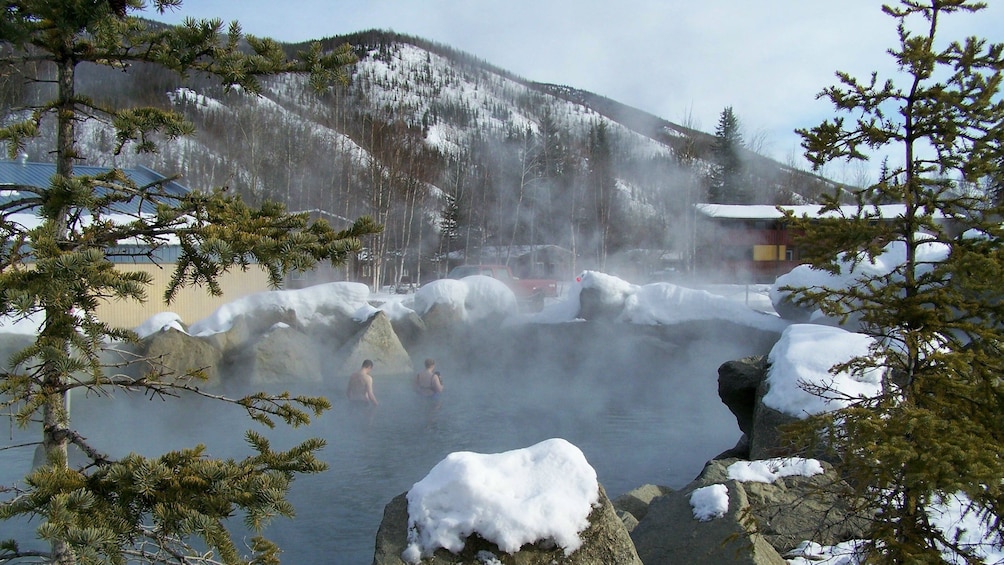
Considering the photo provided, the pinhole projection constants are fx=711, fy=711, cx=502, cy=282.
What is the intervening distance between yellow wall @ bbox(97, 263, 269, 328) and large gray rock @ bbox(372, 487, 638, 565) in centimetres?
889

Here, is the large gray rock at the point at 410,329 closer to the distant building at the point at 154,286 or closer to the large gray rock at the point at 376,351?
the large gray rock at the point at 376,351

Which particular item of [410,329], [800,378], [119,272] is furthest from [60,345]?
[410,329]

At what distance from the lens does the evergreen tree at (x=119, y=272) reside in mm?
1764

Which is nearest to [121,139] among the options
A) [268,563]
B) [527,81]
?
[268,563]

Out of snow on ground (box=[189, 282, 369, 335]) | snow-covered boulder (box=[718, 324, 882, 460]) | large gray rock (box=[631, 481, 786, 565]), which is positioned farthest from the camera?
snow on ground (box=[189, 282, 369, 335])

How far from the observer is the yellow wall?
40.8ft

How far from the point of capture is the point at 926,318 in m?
2.81

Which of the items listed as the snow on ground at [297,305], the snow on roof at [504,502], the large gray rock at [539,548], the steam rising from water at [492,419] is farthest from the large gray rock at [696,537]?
the snow on ground at [297,305]

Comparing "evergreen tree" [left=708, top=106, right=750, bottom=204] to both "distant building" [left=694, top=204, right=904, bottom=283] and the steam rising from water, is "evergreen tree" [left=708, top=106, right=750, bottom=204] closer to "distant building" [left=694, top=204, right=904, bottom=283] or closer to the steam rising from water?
"distant building" [left=694, top=204, right=904, bottom=283]

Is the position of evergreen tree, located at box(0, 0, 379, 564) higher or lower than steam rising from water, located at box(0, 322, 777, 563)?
higher

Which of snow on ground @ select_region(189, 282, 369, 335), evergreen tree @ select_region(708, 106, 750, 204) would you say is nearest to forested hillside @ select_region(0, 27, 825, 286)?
evergreen tree @ select_region(708, 106, 750, 204)

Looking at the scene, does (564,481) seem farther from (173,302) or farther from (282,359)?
(173,302)

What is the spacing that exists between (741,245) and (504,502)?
2247 cm

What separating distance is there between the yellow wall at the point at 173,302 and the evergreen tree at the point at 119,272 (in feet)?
30.1
